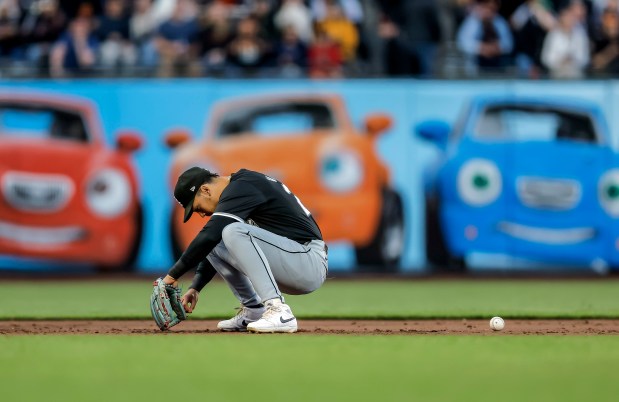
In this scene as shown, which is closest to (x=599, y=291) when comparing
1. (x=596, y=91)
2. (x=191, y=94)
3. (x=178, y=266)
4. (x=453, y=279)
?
(x=453, y=279)

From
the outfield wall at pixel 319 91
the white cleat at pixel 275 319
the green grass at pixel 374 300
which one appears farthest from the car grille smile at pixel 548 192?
the white cleat at pixel 275 319

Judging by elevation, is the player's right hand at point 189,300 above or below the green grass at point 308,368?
below

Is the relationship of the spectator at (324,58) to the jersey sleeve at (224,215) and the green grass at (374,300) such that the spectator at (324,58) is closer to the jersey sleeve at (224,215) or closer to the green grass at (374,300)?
the green grass at (374,300)

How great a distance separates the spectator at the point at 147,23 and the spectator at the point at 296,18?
1718 millimetres

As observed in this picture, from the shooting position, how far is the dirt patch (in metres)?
9.45

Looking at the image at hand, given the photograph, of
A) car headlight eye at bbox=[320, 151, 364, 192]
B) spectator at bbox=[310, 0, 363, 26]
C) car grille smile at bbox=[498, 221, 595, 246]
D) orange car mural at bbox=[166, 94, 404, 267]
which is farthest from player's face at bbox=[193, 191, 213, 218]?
spectator at bbox=[310, 0, 363, 26]

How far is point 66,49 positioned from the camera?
18.2 meters

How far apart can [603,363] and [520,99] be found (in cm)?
1176

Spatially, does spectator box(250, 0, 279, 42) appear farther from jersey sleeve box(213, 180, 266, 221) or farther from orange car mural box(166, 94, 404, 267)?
jersey sleeve box(213, 180, 266, 221)

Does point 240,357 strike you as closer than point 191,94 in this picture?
Yes

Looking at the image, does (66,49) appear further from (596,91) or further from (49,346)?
(49,346)

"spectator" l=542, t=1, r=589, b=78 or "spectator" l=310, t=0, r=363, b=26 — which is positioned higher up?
"spectator" l=310, t=0, r=363, b=26

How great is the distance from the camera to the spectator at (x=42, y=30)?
18.6 m

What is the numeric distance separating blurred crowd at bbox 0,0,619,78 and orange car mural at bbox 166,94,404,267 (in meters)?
0.65
